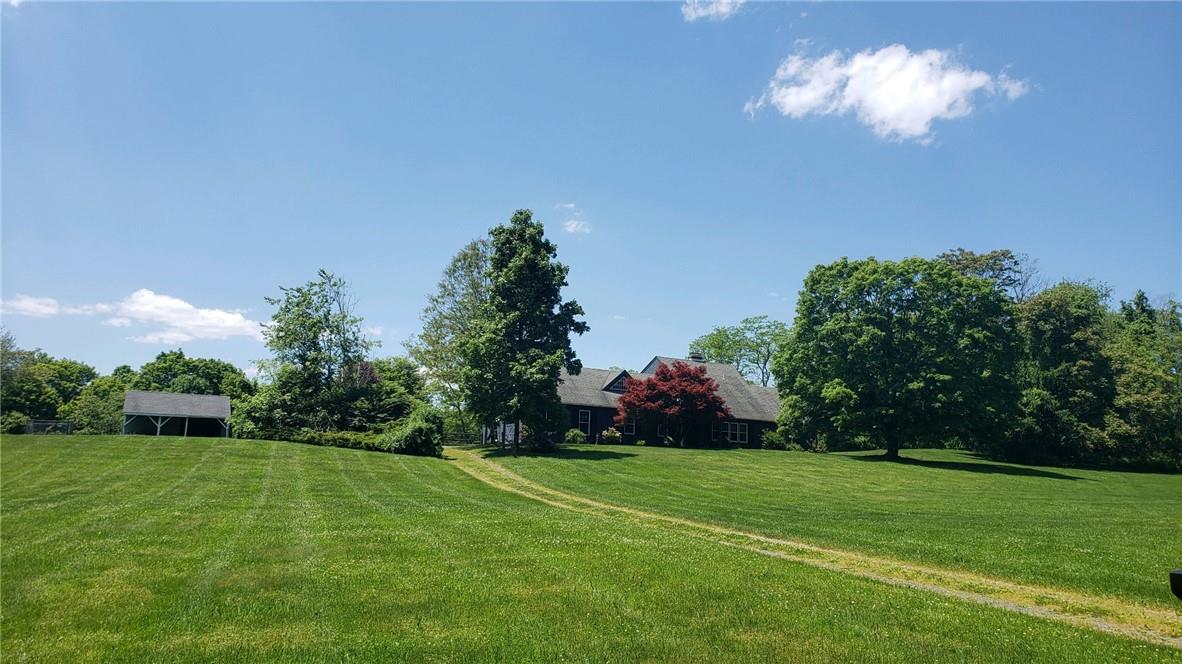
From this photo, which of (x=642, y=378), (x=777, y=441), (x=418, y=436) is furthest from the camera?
(x=642, y=378)

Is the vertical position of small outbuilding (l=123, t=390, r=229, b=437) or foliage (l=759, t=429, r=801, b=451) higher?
small outbuilding (l=123, t=390, r=229, b=437)

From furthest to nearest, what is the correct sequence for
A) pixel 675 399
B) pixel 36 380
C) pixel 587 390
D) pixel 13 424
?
1. pixel 36 380
2. pixel 587 390
3. pixel 675 399
4. pixel 13 424

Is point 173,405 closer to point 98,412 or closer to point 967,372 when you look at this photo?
point 98,412

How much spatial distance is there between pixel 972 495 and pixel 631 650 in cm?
2641

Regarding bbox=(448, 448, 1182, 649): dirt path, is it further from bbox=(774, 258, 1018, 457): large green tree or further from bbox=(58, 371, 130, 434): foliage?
bbox=(58, 371, 130, 434): foliage

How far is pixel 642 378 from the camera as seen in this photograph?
58.4 m

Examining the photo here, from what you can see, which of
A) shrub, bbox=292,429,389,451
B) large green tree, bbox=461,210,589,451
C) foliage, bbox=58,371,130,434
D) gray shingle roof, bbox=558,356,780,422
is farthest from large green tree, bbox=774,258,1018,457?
foliage, bbox=58,371,130,434

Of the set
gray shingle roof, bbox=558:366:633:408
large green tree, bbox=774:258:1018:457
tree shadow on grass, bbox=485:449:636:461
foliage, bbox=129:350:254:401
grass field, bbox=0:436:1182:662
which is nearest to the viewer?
grass field, bbox=0:436:1182:662

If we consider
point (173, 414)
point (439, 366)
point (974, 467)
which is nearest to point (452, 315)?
point (439, 366)

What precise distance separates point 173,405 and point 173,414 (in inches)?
44.1

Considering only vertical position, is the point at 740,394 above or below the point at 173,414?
above

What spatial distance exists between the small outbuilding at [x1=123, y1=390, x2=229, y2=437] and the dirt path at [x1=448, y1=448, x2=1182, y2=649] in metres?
46.3

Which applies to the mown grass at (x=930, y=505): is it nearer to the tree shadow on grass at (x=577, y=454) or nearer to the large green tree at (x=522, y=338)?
the tree shadow on grass at (x=577, y=454)

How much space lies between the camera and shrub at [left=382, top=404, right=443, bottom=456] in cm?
3762
